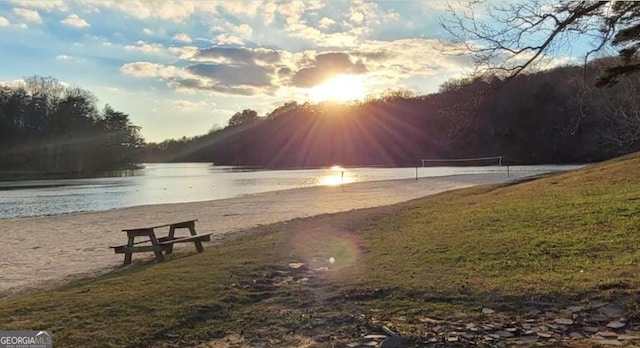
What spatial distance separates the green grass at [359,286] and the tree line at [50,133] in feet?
309

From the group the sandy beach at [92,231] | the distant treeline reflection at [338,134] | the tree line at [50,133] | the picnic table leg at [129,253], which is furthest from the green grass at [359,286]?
the tree line at [50,133]

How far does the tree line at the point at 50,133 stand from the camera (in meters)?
91.0

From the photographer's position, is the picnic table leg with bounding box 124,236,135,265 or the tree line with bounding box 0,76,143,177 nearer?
the picnic table leg with bounding box 124,236,135,265

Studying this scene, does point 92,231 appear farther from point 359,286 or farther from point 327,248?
point 359,286

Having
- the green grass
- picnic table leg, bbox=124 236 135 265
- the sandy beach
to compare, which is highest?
the green grass

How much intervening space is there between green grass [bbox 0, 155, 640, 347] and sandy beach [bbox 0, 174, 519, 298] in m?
3.25

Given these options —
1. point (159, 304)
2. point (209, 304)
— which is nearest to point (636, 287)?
point (209, 304)

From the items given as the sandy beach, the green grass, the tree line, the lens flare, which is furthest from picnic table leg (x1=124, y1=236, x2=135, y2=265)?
the tree line

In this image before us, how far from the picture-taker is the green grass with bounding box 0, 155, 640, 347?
505cm

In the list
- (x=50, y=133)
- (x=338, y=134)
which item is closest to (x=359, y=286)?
(x=50, y=133)

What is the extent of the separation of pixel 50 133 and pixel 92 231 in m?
87.2

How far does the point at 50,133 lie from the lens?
94.5 metres

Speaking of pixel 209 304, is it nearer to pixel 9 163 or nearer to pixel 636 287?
pixel 636 287

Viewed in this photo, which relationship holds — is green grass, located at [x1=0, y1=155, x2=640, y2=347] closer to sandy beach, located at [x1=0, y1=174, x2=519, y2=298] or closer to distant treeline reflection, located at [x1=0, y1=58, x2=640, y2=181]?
sandy beach, located at [x1=0, y1=174, x2=519, y2=298]
